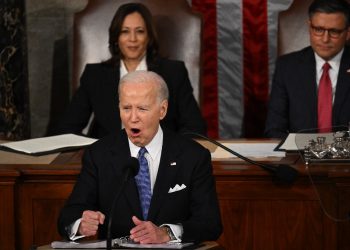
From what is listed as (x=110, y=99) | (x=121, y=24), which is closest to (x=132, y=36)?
(x=121, y=24)

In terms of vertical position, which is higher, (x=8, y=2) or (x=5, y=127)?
(x=8, y=2)

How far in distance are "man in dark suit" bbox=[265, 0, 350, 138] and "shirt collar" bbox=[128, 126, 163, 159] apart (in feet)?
6.00

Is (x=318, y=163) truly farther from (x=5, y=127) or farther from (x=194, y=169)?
(x=5, y=127)

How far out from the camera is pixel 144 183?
11.5 feet

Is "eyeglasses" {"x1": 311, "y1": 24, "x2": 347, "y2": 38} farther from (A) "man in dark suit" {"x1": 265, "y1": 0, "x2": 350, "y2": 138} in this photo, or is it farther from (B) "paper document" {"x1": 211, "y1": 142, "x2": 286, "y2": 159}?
(B) "paper document" {"x1": 211, "y1": 142, "x2": 286, "y2": 159}

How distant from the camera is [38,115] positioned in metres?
6.81

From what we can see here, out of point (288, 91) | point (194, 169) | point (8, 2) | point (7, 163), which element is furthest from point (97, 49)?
point (194, 169)

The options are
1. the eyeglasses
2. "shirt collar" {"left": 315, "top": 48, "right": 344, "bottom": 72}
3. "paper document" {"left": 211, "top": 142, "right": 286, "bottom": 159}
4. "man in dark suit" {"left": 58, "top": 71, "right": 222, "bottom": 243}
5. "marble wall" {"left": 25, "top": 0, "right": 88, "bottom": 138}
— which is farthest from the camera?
"marble wall" {"left": 25, "top": 0, "right": 88, "bottom": 138}

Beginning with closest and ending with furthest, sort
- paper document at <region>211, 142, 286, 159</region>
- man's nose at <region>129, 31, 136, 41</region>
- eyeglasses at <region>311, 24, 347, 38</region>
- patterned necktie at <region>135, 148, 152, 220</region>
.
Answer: patterned necktie at <region>135, 148, 152, 220</region>, paper document at <region>211, 142, 286, 159</region>, eyeglasses at <region>311, 24, 347, 38</region>, man's nose at <region>129, 31, 136, 41</region>

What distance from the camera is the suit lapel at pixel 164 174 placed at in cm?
347

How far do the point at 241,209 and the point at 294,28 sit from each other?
6.94ft

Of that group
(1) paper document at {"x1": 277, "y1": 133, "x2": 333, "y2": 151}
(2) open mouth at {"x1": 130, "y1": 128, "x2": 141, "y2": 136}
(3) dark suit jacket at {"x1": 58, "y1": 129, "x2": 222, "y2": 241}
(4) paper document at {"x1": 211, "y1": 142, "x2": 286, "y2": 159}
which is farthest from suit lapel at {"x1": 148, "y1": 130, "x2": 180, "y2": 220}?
(1) paper document at {"x1": 277, "y1": 133, "x2": 333, "y2": 151}

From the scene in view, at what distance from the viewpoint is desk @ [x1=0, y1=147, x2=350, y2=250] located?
4133 millimetres

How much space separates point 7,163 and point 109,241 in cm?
155
